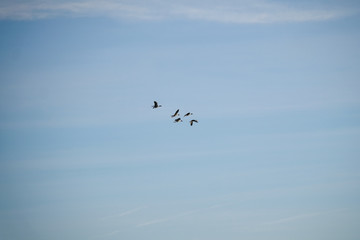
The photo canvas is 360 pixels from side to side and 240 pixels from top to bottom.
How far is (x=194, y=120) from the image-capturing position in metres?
132

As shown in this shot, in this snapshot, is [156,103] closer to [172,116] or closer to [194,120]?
[172,116]

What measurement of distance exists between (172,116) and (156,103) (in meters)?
7.24

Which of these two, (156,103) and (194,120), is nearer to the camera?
(156,103)

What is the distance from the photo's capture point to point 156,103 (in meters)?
120

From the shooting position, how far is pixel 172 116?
413ft

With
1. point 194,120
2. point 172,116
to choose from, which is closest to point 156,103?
point 172,116

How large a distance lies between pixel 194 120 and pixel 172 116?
8302mm

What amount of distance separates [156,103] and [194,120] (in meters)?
15.3
